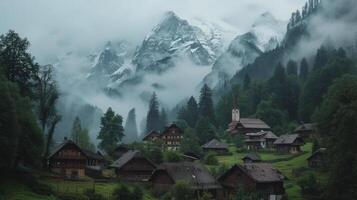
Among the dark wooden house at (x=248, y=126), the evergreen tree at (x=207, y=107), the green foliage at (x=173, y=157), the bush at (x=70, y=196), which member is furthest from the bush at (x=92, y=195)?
the evergreen tree at (x=207, y=107)

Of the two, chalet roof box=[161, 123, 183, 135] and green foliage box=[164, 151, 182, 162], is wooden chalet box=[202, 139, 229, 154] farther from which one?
green foliage box=[164, 151, 182, 162]

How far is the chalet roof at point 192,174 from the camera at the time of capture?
74125mm

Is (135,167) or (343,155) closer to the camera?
(343,155)

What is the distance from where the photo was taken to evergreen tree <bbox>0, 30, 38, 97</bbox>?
7772cm

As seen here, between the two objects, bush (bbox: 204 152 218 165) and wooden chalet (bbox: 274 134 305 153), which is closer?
bush (bbox: 204 152 218 165)

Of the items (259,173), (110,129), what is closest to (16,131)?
(259,173)

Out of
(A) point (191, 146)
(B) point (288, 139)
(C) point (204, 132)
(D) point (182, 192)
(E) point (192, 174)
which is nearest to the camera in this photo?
(D) point (182, 192)

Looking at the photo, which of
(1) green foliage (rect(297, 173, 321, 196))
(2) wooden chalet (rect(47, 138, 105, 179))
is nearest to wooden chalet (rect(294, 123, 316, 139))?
(1) green foliage (rect(297, 173, 321, 196))

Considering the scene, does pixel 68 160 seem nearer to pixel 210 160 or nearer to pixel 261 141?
pixel 210 160

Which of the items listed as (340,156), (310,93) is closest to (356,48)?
(310,93)

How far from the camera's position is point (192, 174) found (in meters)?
75.5

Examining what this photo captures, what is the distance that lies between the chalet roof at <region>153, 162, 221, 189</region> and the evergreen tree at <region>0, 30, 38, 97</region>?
2512 cm

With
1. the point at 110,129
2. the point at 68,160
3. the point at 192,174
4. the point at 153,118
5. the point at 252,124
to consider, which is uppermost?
the point at 153,118

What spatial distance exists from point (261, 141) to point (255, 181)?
145ft
